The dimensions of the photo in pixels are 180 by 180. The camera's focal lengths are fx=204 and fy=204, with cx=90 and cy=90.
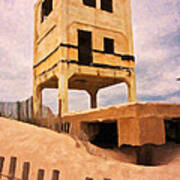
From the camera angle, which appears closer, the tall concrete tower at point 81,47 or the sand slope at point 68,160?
the sand slope at point 68,160

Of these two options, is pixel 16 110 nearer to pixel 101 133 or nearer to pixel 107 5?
pixel 101 133

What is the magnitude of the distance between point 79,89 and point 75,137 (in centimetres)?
1145

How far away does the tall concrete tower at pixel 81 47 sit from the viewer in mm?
12359

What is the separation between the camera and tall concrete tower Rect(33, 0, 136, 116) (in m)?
12.4

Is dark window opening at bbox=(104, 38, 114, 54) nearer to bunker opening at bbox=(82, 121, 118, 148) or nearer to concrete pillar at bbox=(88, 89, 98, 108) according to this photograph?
concrete pillar at bbox=(88, 89, 98, 108)

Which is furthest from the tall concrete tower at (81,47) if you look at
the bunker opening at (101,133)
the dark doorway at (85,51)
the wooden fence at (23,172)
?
the wooden fence at (23,172)

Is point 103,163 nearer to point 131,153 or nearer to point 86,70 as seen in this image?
point 131,153

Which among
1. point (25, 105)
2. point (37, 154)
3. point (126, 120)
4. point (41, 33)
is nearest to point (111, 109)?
point (126, 120)

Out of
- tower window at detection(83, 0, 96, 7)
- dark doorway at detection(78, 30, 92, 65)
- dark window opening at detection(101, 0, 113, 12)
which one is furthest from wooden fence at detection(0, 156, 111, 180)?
dark window opening at detection(101, 0, 113, 12)

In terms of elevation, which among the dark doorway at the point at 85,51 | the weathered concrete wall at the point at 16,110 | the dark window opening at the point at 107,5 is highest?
the dark window opening at the point at 107,5

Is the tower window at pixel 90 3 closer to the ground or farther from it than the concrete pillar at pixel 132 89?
farther from it

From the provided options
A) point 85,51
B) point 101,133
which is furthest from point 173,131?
point 85,51

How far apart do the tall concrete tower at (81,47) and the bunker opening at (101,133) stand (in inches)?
135

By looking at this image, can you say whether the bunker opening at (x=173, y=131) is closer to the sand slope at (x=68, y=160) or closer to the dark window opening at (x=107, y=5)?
the sand slope at (x=68, y=160)
